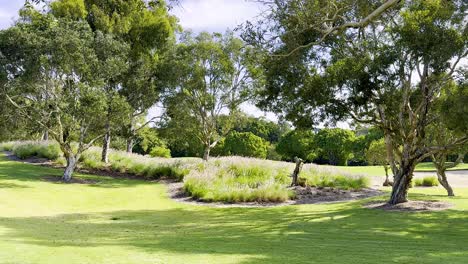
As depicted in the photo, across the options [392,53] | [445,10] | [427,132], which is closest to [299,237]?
[392,53]

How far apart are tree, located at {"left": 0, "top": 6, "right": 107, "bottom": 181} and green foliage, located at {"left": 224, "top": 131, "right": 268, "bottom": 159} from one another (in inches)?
1421

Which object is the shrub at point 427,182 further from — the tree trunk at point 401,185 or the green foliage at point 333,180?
the tree trunk at point 401,185

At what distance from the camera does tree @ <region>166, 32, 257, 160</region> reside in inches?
1132

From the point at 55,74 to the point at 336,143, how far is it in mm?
43136

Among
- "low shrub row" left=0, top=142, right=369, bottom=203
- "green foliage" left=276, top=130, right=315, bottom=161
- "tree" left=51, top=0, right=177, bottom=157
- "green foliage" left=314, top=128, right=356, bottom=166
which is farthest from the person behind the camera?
"green foliage" left=276, top=130, right=315, bottom=161

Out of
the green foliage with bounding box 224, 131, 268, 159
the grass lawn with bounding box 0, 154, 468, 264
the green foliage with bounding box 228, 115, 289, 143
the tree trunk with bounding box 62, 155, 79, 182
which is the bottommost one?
the grass lawn with bounding box 0, 154, 468, 264

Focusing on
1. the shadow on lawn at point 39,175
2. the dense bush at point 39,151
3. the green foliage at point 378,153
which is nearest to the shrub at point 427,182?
the green foliage at point 378,153

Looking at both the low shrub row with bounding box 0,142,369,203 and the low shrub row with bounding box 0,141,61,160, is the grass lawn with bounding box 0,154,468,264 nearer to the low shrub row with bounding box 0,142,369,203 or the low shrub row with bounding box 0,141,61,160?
the low shrub row with bounding box 0,142,369,203

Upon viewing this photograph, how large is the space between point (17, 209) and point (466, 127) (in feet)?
42.6

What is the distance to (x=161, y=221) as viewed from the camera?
1287 centimetres

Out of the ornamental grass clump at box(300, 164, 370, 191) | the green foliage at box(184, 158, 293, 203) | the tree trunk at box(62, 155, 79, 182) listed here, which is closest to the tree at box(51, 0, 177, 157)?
the tree trunk at box(62, 155, 79, 182)

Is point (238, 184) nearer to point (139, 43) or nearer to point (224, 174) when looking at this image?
point (224, 174)

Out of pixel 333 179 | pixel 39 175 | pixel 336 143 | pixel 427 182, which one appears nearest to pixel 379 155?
pixel 333 179

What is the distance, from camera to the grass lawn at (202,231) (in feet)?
21.7
